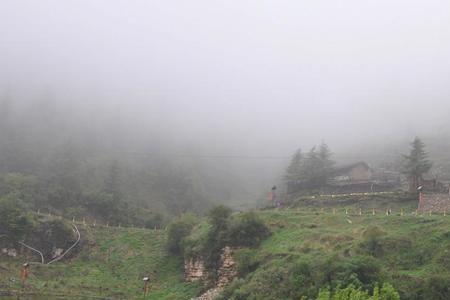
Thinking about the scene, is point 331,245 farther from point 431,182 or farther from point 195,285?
point 431,182

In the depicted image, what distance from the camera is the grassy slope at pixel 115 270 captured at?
46.5 meters

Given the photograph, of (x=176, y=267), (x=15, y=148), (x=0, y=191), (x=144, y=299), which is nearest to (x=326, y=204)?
(x=176, y=267)

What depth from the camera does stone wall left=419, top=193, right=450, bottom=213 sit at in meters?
46.5

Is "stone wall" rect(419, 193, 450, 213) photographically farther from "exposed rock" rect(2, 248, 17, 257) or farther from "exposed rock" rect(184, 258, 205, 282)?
"exposed rock" rect(2, 248, 17, 257)

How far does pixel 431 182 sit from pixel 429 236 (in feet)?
83.1

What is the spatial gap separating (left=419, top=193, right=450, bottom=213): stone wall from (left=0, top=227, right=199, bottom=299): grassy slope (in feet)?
72.8

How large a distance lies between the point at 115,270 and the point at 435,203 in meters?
31.6

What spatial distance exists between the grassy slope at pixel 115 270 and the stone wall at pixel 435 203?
2218 centimetres

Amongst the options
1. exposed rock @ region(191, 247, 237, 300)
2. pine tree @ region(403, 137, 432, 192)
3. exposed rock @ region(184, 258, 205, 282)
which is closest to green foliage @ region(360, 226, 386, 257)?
exposed rock @ region(191, 247, 237, 300)

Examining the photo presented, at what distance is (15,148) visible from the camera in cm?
10025

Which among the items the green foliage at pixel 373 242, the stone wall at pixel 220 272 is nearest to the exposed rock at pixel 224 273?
the stone wall at pixel 220 272

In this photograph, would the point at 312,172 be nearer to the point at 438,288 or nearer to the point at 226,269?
the point at 226,269

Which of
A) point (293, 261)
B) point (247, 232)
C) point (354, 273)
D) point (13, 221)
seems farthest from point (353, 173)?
point (354, 273)

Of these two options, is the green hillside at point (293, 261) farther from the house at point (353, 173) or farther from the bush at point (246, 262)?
the house at point (353, 173)
